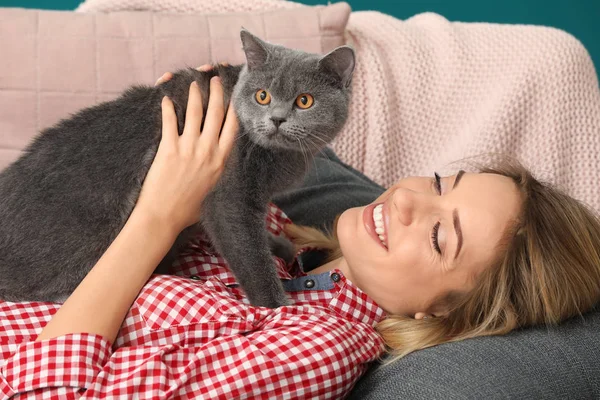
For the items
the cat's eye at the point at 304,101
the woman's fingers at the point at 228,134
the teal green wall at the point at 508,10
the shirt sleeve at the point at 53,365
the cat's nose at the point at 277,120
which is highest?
the teal green wall at the point at 508,10

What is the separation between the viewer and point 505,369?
1.13m

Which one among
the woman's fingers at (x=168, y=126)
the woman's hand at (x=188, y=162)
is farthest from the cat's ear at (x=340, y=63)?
the woman's fingers at (x=168, y=126)

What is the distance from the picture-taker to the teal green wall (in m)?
2.99

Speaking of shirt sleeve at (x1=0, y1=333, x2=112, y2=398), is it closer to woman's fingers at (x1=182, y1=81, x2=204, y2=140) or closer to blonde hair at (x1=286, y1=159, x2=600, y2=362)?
woman's fingers at (x1=182, y1=81, x2=204, y2=140)

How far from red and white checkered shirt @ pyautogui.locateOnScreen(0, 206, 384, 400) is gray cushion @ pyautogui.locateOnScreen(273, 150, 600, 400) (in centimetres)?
8

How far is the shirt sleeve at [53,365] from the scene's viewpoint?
102cm

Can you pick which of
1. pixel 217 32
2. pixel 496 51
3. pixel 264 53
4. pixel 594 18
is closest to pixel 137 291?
pixel 264 53

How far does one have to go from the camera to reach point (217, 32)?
1813 millimetres

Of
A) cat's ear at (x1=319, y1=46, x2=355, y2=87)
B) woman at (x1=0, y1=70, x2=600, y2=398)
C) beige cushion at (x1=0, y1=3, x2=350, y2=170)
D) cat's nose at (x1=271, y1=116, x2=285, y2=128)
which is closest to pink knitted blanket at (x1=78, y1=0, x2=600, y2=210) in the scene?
beige cushion at (x1=0, y1=3, x2=350, y2=170)

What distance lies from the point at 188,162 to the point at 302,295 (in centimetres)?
39

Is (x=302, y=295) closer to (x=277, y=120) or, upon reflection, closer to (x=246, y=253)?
(x=246, y=253)

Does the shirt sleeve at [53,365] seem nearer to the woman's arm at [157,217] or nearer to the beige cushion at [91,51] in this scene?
the woman's arm at [157,217]

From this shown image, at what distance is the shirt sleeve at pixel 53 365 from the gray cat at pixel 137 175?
245mm

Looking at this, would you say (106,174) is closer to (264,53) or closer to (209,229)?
(209,229)
